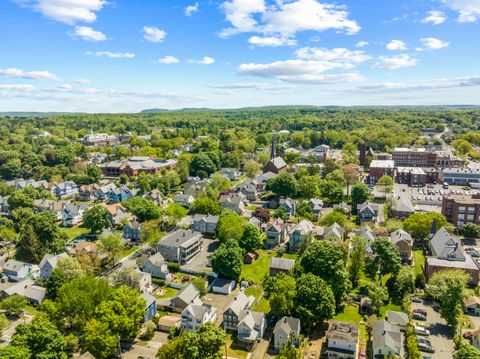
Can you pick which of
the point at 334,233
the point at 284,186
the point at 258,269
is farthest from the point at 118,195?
the point at 334,233

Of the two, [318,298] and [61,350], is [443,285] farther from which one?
[61,350]

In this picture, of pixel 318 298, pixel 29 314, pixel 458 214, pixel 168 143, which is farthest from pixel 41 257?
pixel 168 143

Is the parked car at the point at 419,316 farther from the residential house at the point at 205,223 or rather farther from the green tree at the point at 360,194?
the green tree at the point at 360,194

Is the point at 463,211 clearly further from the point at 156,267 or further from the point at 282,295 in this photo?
the point at 156,267

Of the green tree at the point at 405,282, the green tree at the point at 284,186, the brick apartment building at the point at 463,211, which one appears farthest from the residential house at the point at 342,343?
the green tree at the point at 284,186

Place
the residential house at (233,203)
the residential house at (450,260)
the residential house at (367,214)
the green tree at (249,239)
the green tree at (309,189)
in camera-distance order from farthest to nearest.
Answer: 1. the green tree at (309,189)
2. the residential house at (233,203)
3. the residential house at (367,214)
4. the green tree at (249,239)
5. the residential house at (450,260)
